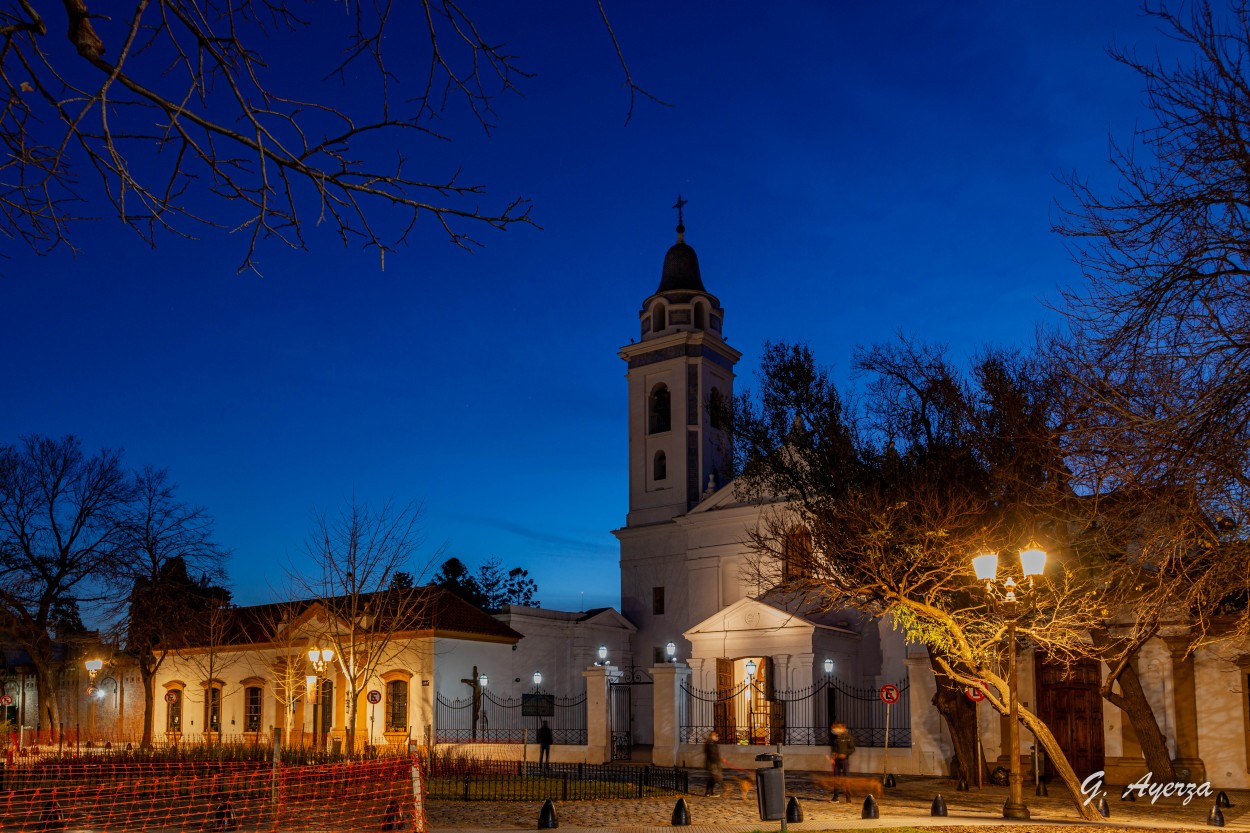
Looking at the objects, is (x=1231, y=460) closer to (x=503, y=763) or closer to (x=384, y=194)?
(x=384, y=194)

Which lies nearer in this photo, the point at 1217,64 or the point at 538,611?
the point at 1217,64

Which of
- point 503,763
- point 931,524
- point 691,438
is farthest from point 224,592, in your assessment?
point 931,524

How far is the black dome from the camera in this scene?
1832 inches

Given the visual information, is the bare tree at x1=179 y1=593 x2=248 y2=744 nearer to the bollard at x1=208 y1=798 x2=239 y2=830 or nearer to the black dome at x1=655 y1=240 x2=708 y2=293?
the black dome at x1=655 y1=240 x2=708 y2=293

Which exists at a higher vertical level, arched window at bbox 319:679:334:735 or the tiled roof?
the tiled roof

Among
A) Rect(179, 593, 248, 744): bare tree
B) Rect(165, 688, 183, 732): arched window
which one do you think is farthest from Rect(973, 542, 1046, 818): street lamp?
Rect(165, 688, 183, 732): arched window

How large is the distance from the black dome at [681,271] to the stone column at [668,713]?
20.6 metres

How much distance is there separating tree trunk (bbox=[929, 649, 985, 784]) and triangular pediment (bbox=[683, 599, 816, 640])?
921cm

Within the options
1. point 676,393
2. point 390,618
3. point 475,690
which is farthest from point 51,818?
point 676,393

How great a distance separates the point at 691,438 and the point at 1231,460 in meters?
33.6

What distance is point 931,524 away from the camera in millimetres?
18828

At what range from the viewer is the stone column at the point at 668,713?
2892cm

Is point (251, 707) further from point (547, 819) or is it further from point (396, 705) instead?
point (547, 819)

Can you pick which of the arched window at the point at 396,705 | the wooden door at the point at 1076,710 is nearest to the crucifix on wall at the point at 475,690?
the arched window at the point at 396,705
